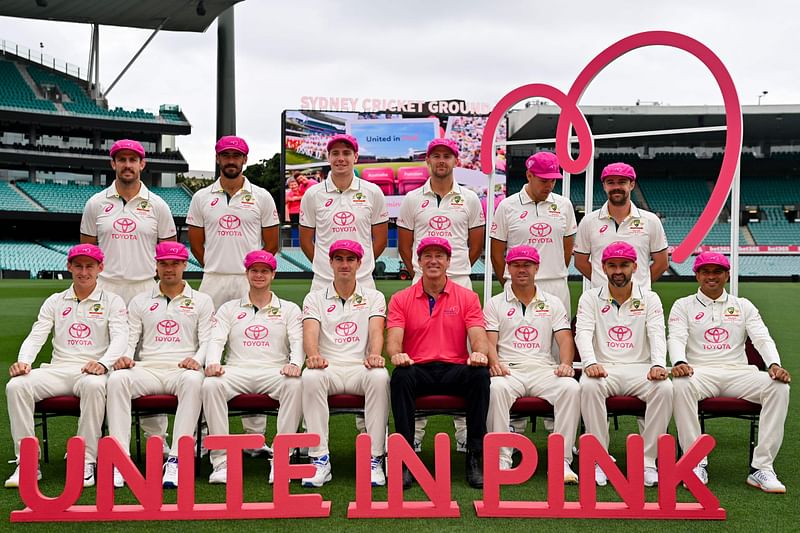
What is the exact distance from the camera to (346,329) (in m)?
5.16

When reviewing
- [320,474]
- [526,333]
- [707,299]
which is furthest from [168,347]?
[707,299]

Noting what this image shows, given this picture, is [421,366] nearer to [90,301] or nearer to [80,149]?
[90,301]

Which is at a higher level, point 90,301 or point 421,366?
point 90,301

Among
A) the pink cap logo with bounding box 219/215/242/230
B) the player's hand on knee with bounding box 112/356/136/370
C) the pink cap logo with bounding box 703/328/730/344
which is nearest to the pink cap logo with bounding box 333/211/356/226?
→ the pink cap logo with bounding box 219/215/242/230

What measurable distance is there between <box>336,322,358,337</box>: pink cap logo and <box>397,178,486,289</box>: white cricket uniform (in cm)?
78

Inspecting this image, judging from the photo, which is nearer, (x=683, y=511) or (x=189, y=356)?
(x=683, y=511)

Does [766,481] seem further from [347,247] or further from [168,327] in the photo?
[168,327]

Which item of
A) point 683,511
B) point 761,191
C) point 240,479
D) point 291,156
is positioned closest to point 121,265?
point 240,479

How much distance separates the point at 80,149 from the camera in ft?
142

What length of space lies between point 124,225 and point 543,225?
→ 300cm

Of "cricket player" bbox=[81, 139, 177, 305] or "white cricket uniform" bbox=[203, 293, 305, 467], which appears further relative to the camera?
"cricket player" bbox=[81, 139, 177, 305]

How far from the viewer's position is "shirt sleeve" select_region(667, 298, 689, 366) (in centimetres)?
502

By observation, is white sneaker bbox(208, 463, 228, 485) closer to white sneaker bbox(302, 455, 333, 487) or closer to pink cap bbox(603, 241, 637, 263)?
white sneaker bbox(302, 455, 333, 487)

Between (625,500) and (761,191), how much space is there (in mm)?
45298
